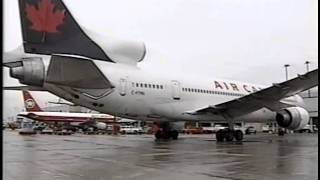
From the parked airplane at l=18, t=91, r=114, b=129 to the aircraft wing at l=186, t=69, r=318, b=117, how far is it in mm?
37922

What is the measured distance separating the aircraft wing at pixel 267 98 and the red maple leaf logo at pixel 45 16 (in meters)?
9.11

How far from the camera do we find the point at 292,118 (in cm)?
2209

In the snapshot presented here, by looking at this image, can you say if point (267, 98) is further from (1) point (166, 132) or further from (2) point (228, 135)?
(1) point (166, 132)

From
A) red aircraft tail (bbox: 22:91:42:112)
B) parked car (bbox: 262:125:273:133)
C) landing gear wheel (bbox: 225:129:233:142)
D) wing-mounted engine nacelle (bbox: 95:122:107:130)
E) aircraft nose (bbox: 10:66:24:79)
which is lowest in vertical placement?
landing gear wheel (bbox: 225:129:233:142)

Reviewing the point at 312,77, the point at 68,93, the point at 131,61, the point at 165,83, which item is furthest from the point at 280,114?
the point at 68,93

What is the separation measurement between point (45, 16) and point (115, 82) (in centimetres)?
444

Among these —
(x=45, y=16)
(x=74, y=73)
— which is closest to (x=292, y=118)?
(x=74, y=73)

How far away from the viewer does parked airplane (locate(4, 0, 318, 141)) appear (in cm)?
1722

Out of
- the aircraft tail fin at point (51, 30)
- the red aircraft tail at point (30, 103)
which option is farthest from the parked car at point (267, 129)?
the aircraft tail fin at point (51, 30)

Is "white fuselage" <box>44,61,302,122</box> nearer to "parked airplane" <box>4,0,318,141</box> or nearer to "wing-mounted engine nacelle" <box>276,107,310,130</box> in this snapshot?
"parked airplane" <box>4,0,318,141</box>

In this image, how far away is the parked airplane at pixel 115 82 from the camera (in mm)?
17219

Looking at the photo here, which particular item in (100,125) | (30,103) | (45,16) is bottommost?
(100,125)

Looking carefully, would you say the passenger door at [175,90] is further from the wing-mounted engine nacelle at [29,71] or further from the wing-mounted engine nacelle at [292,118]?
the wing-mounted engine nacelle at [29,71]

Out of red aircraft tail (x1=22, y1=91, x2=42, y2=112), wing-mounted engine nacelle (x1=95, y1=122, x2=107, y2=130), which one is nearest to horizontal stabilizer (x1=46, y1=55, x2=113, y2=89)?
wing-mounted engine nacelle (x1=95, y1=122, x2=107, y2=130)
